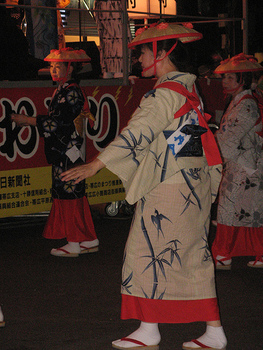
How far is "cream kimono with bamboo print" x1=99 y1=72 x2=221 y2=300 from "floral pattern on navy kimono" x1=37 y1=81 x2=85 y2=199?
6.83 feet

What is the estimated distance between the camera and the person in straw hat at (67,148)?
5.14m

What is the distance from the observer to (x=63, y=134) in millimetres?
5215

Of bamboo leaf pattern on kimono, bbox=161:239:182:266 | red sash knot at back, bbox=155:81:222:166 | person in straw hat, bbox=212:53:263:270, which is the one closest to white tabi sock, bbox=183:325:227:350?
bamboo leaf pattern on kimono, bbox=161:239:182:266

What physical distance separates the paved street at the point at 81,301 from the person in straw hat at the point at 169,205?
333mm

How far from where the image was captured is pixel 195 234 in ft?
10.5

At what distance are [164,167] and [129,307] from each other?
780 millimetres

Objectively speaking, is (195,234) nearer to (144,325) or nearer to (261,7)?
(144,325)

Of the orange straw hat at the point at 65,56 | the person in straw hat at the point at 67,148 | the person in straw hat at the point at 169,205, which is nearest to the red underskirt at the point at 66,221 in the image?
→ the person in straw hat at the point at 67,148

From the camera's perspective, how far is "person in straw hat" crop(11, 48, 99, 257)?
16.9ft

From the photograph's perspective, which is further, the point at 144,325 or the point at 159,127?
the point at 144,325

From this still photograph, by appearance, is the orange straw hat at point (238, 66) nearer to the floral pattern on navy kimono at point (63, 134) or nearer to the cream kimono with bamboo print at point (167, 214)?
the floral pattern on navy kimono at point (63, 134)

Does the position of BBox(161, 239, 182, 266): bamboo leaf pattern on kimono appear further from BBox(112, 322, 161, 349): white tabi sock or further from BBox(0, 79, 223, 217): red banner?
BBox(0, 79, 223, 217): red banner

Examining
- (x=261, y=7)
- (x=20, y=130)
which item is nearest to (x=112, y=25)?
(x=20, y=130)

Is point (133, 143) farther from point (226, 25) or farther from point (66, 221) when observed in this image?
point (226, 25)
